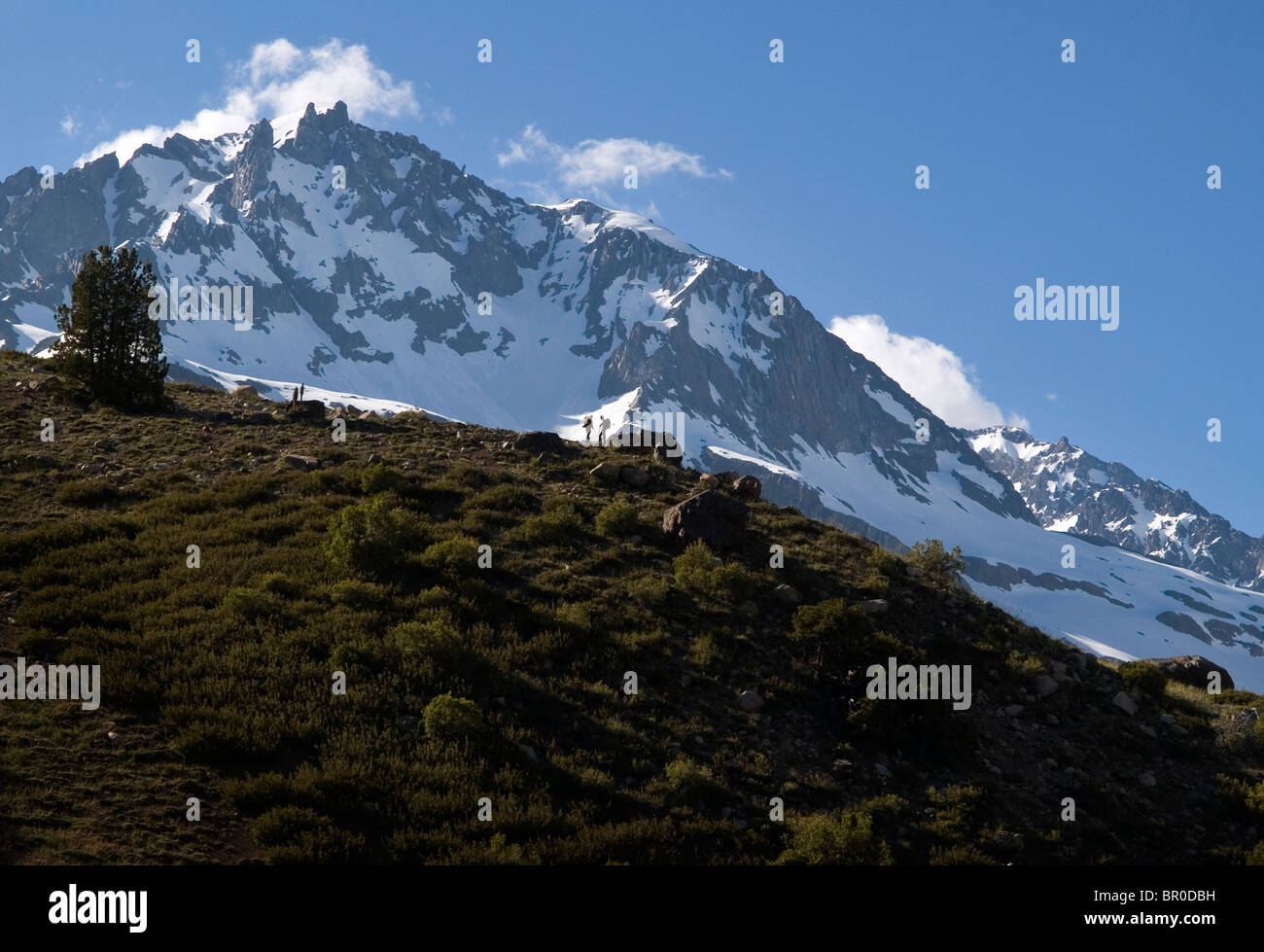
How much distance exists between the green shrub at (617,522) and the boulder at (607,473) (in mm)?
3396

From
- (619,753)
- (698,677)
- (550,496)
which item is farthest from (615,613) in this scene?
(550,496)

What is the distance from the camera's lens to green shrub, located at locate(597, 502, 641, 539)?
21297 millimetres

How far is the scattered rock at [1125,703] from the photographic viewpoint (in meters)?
18.2

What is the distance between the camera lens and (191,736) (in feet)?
42.6

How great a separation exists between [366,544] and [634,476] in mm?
8179

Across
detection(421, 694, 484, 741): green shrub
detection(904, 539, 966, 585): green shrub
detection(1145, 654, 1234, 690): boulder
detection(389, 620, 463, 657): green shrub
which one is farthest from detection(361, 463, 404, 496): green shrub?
detection(1145, 654, 1234, 690): boulder

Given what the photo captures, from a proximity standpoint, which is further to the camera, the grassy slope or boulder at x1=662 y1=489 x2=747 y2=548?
boulder at x1=662 y1=489 x2=747 y2=548

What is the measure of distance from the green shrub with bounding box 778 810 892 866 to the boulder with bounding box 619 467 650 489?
13.1 m

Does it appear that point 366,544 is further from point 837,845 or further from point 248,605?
point 837,845

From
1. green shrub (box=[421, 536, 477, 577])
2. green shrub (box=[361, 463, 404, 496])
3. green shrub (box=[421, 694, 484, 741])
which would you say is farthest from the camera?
green shrub (box=[361, 463, 404, 496])

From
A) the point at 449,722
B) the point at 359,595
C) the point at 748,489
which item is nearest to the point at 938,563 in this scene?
the point at 748,489

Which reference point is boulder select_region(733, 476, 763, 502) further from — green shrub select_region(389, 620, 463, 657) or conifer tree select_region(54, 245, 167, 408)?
conifer tree select_region(54, 245, 167, 408)
